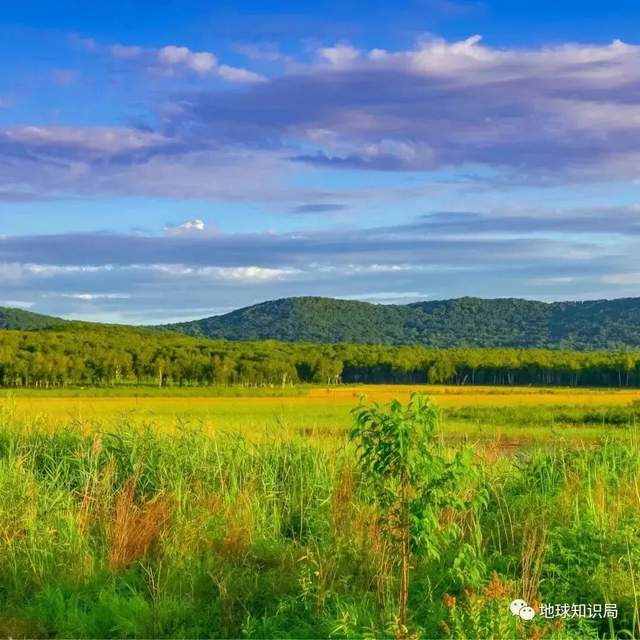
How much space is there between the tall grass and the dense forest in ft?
344

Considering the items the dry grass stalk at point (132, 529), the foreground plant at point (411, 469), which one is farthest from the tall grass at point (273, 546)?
the foreground plant at point (411, 469)

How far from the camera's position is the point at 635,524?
896 centimetres

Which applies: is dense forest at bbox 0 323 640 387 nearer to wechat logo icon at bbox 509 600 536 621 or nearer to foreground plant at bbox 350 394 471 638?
foreground plant at bbox 350 394 471 638

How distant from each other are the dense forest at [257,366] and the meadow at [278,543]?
344 ft

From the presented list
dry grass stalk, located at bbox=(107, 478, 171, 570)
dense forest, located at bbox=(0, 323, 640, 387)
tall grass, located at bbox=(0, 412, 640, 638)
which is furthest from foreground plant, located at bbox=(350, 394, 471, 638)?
dense forest, located at bbox=(0, 323, 640, 387)

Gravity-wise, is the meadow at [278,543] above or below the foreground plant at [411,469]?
below

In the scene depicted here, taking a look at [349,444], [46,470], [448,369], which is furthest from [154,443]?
[448,369]

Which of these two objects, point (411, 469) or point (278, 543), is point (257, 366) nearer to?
point (278, 543)

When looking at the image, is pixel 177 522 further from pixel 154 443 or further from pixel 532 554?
pixel 532 554

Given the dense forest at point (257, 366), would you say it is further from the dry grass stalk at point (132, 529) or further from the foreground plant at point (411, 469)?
the foreground plant at point (411, 469)

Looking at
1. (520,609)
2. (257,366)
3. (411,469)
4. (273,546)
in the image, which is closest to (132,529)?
(273,546)

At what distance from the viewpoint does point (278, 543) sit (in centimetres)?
943

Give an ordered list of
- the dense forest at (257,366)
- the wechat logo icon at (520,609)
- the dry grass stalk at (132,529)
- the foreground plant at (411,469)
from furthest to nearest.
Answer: the dense forest at (257,366), the dry grass stalk at (132,529), the foreground plant at (411,469), the wechat logo icon at (520,609)

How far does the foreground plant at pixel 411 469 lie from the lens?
714 centimetres
